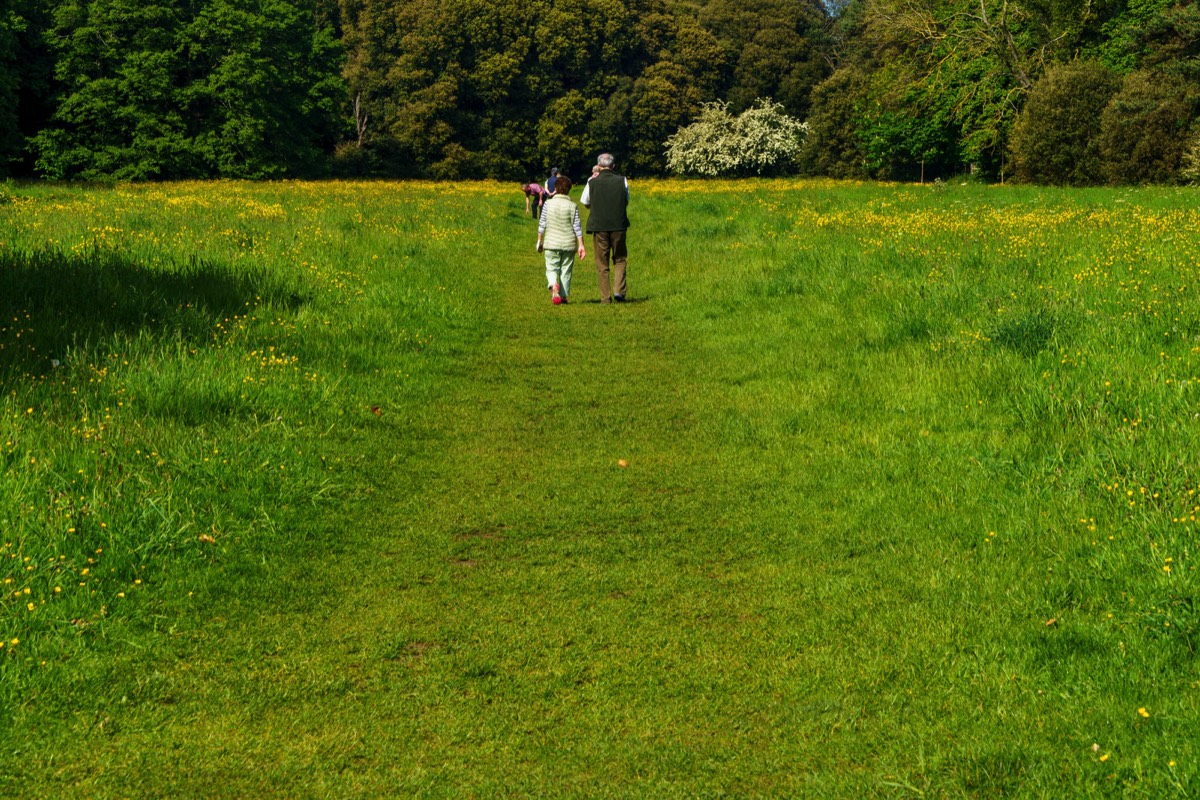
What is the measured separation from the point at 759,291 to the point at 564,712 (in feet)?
37.2

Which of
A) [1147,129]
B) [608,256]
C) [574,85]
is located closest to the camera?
[608,256]

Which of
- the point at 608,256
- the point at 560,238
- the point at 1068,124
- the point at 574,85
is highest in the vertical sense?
the point at 574,85

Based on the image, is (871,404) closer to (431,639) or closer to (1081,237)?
(431,639)

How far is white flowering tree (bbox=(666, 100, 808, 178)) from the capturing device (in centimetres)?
7569

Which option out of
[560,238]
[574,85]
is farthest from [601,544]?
[574,85]

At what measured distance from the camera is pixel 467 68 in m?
82.1

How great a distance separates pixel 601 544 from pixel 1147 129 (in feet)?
128

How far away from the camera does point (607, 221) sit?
52.8 ft

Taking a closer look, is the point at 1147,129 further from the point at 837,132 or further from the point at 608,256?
the point at 837,132

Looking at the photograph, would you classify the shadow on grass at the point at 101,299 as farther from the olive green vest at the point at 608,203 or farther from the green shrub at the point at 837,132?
the green shrub at the point at 837,132

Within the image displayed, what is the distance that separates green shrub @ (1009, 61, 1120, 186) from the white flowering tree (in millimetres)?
34644

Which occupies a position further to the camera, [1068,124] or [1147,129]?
[1068,124]

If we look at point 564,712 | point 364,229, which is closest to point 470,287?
point 364,229

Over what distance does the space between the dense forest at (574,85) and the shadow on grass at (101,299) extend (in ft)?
108
